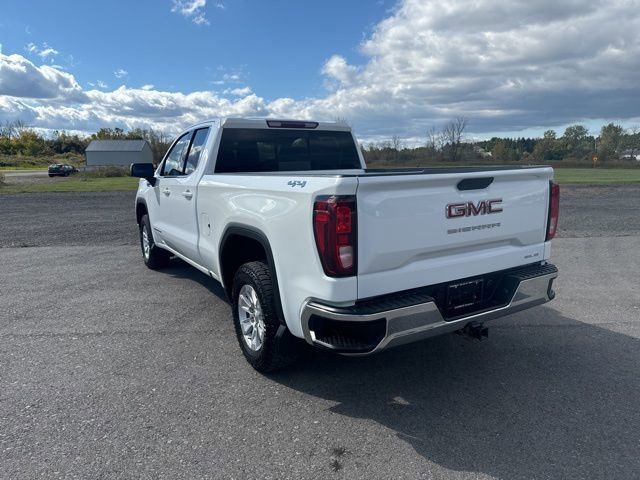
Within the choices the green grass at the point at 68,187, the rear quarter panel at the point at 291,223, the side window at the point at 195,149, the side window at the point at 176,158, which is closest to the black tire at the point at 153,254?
the side window at the point at 176,158

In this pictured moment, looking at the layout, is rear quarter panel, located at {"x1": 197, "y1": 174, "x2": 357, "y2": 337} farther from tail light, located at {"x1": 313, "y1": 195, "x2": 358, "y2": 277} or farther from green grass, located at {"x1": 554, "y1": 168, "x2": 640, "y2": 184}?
green grass, located at {"x1": 554, "y1": 168, "x2": 640, "y2": 184}

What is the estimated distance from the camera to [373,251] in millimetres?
2846

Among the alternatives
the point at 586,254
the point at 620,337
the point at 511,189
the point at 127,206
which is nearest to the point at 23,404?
the point at 511,189

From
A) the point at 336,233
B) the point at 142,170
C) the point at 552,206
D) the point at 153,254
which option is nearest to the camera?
the point at 336,233

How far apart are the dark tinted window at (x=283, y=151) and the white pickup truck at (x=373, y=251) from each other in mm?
393

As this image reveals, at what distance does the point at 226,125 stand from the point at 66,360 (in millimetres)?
2630

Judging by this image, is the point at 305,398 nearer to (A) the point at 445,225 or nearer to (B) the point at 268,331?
(B) the point at 268,331

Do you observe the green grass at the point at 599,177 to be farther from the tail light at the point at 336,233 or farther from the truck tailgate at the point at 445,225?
the tail light at the point at 336,233

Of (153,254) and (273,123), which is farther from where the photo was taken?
(153,254)

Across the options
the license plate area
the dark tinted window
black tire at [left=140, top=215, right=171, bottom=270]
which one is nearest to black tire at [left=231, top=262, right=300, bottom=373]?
the license plate area

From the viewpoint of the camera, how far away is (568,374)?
374 centimetres

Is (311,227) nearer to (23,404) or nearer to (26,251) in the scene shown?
(23,404)

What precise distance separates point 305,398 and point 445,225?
1.59m

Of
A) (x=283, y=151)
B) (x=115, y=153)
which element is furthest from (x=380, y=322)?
(x=115, y=153)
